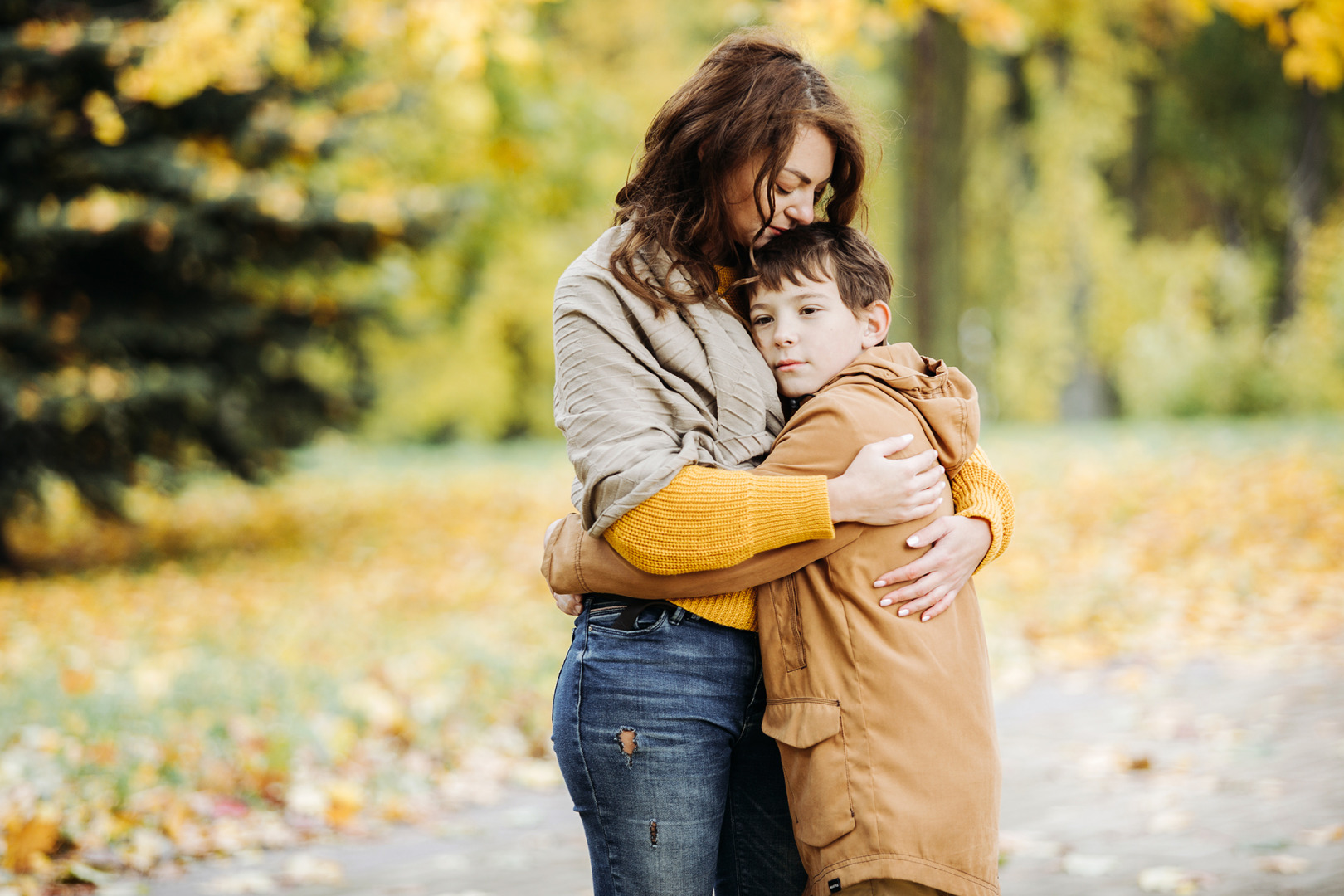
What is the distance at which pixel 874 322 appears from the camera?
2.06m

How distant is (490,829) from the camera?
165 inches

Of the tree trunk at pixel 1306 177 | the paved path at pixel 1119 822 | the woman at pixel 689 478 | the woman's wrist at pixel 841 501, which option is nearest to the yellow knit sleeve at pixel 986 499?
the woman at pixel 689 478

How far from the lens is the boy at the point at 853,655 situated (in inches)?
69.6

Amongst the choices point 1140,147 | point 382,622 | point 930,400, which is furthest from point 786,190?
point 1140,147

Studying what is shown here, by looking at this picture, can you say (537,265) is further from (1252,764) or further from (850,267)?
(850,267)

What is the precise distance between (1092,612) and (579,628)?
5964mm

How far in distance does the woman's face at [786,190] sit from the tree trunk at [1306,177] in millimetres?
22661

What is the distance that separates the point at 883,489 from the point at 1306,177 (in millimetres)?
23968

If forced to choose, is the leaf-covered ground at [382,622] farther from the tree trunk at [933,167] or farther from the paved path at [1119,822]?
the tree trunk at [933,167]

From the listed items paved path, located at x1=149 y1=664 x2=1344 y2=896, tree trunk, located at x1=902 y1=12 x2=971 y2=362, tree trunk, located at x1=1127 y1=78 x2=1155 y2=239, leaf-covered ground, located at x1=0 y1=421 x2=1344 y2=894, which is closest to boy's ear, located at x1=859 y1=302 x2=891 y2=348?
paved path, located at x1=149 y1=664 x2=1344 y2=896

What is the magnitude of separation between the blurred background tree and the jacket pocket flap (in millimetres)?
1106

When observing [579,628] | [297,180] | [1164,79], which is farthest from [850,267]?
[1164,79]

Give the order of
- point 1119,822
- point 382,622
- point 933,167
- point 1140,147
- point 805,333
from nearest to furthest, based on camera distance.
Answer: point 805,333 < point 1119,822 < point 382,622 < point 933,167 < point 1140,147

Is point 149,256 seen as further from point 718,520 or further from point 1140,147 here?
point 1140,147
